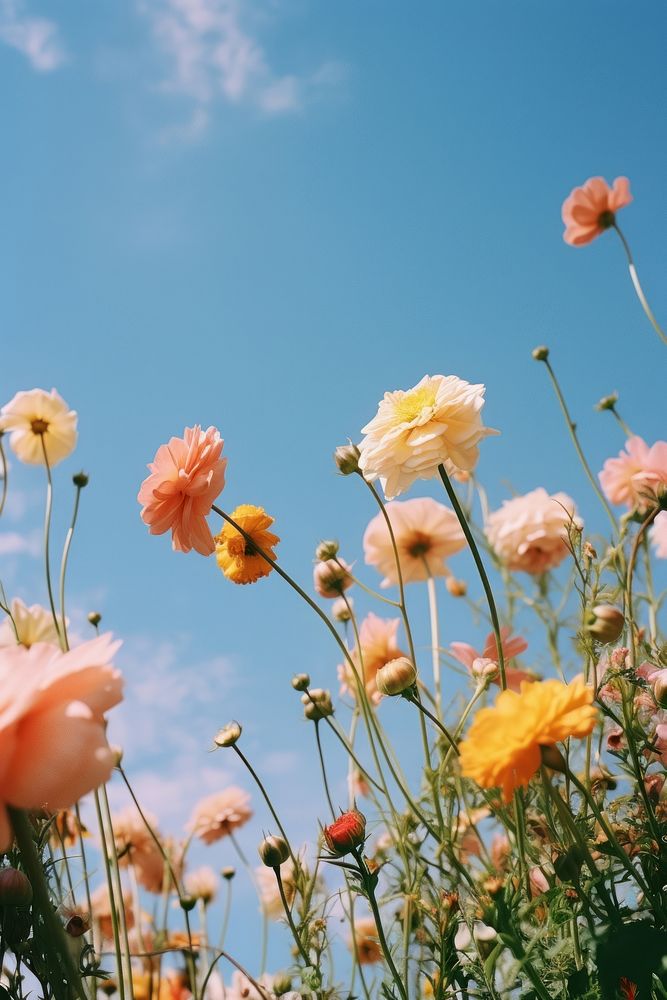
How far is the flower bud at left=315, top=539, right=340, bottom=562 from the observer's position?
Answer: 1231 millimetres

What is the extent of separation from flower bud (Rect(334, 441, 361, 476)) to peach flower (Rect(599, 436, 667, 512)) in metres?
0.34

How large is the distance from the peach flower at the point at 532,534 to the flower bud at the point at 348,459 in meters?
0.76

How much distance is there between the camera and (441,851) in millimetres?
974

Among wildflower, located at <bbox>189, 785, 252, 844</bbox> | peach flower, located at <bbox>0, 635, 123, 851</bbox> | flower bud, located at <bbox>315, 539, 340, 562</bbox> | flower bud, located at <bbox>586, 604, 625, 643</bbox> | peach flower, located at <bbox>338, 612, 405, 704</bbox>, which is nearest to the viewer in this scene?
peach flower, located at <bbox>0, 635, 123, 851</bbox>

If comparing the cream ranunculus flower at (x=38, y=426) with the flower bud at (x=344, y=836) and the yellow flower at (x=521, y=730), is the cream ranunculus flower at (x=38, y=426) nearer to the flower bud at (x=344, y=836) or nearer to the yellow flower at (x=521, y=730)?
the flower bud at (x=344, y=836)

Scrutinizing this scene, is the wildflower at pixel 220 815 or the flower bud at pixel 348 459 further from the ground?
the flower bud at pixel 348 459

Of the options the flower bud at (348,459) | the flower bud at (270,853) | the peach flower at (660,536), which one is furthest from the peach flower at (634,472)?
the flower bud at (270,853)

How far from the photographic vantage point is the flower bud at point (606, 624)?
2.41 ft

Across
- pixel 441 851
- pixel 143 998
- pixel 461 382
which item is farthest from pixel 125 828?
pixel 461 382

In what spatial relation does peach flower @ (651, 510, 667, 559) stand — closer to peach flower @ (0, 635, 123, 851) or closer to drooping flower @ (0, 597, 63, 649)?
drooping flower @ (0, 597, 63, 649)

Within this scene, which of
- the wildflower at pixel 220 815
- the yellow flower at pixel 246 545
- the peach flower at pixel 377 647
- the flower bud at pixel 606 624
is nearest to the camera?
the flower bud at pixel 606 624

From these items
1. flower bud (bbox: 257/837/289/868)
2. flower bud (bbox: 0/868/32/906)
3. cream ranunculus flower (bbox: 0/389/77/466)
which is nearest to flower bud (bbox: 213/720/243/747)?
flower bud (bbox: 257/837/289/868)

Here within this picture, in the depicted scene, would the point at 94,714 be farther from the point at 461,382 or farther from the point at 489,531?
the point at 489,531

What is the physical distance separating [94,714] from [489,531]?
154 cm
